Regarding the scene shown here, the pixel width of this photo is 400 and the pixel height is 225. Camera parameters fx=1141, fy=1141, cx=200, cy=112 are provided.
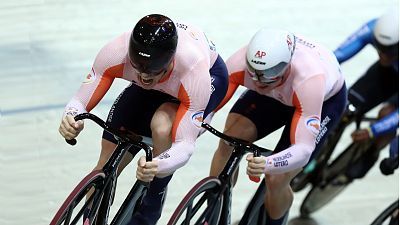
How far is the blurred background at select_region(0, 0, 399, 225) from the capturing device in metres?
6.20

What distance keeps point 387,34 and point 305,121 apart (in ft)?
3.84

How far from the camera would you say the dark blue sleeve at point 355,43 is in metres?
6.03

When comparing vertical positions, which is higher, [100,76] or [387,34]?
[100,76]

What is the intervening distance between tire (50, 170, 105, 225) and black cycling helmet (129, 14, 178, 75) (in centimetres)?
48

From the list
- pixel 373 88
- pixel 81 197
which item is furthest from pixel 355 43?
pixel 81 197

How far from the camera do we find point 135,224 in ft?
16.6

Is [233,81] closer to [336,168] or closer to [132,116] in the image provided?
[132,116]

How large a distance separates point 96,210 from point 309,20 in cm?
417

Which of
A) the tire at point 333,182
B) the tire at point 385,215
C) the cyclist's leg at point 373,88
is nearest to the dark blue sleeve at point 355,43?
the cyclist's leg at point 373,88

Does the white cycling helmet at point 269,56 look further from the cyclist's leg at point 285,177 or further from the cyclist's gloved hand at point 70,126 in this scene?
the cyclist's gloved hand at point 70,126

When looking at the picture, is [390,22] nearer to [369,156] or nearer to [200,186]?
[369,156]

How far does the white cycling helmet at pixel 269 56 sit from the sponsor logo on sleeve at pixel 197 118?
329mm

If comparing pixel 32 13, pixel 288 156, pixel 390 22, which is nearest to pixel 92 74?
pixel 288 156

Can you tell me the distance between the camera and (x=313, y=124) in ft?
16.5
